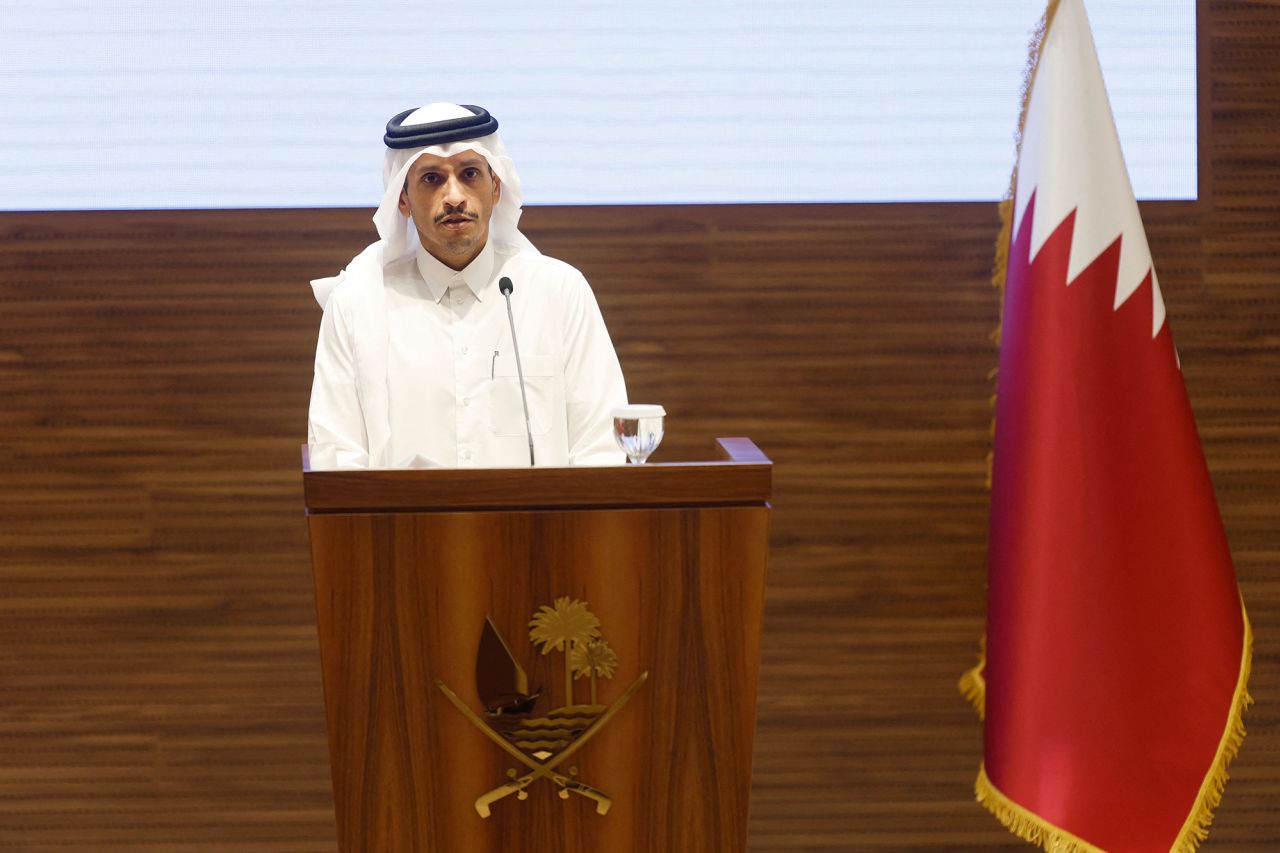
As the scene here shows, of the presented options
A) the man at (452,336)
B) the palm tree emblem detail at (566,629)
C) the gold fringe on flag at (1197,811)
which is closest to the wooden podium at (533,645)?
the palm tree emblem detail at (566,629)

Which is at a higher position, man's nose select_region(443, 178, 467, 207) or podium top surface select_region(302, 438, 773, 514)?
man's nose select_region(443, 178, 467, 207)

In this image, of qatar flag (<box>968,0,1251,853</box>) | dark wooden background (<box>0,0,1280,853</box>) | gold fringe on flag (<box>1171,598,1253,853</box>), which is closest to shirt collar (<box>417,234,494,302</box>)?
dark wooden background (<box>0,0,1280,853</box>)

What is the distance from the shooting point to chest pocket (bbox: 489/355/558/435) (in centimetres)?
262

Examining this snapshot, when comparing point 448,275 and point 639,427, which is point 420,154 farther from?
point 639,427

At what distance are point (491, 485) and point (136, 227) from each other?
177cm

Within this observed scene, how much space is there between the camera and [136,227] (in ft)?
10.8

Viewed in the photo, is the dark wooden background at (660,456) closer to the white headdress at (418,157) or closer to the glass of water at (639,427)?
the white headdress at (418,157)

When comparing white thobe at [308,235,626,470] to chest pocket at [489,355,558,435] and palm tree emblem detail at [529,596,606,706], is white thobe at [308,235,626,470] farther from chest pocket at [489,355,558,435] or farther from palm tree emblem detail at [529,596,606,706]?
palm tree emblem detail at [529,596,606,706]

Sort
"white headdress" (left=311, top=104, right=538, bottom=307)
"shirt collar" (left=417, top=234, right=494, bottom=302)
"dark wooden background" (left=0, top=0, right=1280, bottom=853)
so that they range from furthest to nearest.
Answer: "dark wooden background" (left=0, top=0, right=1280, bottom=853) < "shirt collar" (left=417, top=234, right=494, bottom=302) < "white headdress" (left=311, top=104, right=538, bottom=307)

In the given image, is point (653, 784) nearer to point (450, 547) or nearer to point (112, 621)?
point (450, 547)

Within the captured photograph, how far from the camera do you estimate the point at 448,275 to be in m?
2.70

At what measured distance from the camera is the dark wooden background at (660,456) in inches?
130

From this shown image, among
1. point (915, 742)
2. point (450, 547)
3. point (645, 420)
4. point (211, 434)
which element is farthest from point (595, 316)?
point (915, 742)

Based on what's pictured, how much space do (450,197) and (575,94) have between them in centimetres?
86
